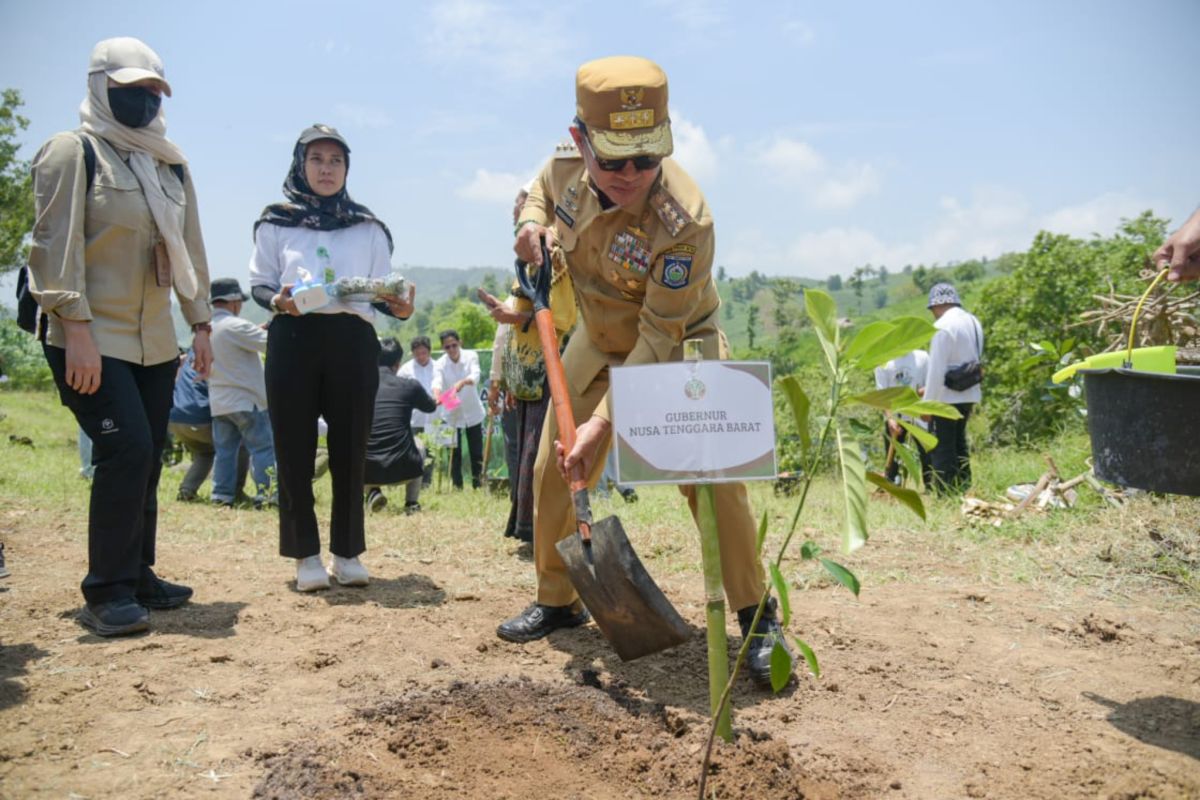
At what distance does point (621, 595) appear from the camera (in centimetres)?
273

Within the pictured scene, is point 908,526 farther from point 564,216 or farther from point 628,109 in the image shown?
point 628,109

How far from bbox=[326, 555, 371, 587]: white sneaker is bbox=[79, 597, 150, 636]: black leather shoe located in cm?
88

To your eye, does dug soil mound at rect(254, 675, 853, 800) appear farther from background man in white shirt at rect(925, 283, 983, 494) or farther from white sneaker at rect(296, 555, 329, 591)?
background man in white shirt at rect(925, 283, 983, 494)

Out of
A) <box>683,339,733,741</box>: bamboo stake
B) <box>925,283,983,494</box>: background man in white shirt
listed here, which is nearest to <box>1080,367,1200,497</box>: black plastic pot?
Answer: <box>683,339,733,741</box>: bamboo stake

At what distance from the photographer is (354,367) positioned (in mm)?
3980

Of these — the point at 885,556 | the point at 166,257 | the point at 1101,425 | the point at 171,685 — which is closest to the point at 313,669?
the point at 171,685

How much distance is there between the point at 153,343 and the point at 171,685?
1312mm

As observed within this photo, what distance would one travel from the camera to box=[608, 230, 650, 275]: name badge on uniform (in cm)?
298

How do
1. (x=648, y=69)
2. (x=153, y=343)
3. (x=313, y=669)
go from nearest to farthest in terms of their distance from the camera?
(x=648, y=69), (x=313, y=669), (x=153, y=343)

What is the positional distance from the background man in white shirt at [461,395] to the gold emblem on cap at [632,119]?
7.05 meters

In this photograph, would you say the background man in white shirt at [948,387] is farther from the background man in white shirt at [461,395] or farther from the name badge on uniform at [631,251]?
the name badge on uniform at [631,251]

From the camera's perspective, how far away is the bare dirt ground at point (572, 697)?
2293 mm

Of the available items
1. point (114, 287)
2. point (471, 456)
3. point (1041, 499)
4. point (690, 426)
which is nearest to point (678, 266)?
point (690, 426)

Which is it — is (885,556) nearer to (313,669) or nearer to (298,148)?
(313,669)
